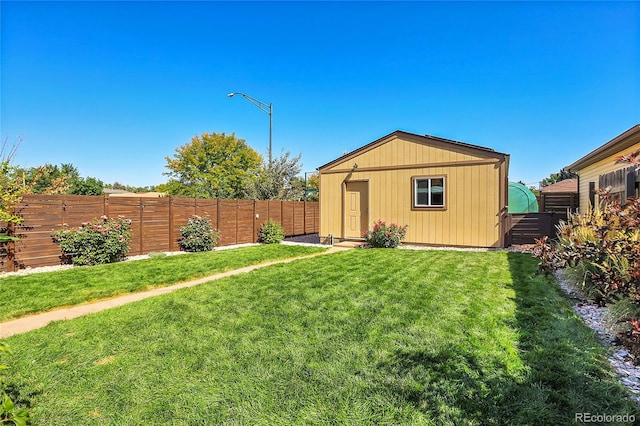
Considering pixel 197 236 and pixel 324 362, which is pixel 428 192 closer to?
pixel 197 236

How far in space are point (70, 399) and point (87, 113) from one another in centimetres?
2123

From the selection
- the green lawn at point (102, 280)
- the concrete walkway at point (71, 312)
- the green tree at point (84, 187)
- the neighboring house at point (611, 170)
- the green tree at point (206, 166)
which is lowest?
A: the concrete walkway at point (71, 312)

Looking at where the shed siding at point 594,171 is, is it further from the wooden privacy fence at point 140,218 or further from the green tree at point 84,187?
the green tree at point 84,187

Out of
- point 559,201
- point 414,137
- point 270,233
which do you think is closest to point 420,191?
point 414,137

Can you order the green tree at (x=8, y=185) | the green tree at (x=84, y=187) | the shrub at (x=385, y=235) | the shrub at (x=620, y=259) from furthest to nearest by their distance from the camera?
the green tree at (x=84, y=187), the shrub at (x=385, y=235), the green tree at (x=8, y=185), the shrub at (x=620, y=259)

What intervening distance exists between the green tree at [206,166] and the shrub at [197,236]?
23.1 meters

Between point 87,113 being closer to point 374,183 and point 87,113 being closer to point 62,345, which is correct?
point 374,183

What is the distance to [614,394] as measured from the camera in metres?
2.12

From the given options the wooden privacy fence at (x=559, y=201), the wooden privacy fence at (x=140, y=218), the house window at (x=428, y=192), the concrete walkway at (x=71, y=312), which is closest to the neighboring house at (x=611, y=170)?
the wooden privacy fence at (x=559, y=201)

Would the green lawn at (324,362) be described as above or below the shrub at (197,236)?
below

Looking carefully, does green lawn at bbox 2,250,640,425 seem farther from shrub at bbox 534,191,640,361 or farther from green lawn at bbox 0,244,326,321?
green lawn at bbox 0,244,326,321

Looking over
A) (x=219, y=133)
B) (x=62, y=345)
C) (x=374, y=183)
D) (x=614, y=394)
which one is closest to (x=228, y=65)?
(x=374, y=183)

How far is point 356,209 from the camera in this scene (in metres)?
11.6

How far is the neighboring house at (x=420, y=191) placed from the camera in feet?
30.9
